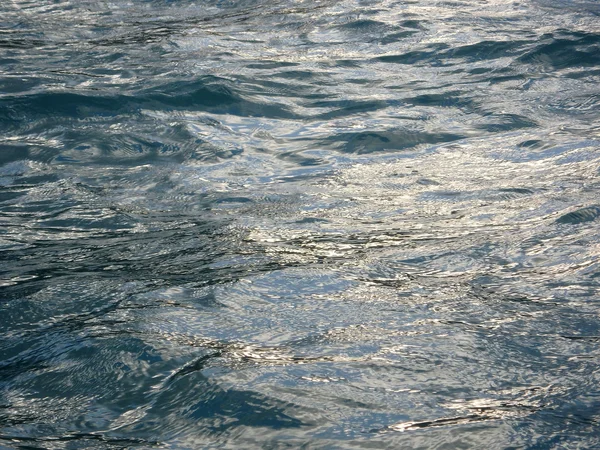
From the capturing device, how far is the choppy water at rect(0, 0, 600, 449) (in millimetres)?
1960

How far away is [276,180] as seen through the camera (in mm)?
4270

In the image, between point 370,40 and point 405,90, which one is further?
point 370,40

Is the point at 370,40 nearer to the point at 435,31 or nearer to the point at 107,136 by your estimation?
the point at 435,31

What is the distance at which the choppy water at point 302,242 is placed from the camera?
1.96 metres

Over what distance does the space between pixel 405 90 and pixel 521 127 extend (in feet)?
3.95

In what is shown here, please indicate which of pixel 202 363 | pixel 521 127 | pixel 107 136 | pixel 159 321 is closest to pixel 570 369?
pixel 202 363

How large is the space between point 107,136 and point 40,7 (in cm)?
487

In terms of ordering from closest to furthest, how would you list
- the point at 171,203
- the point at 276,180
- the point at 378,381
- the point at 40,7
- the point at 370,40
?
the point at 378,381 → the point at 171,203 → the point at 276,180 → the point at 370,40 → the point at 40,7

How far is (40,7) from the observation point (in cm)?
900

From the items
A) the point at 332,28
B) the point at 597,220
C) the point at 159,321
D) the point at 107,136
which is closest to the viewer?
the point at 159,321

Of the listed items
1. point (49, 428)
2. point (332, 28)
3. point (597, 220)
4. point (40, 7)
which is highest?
point (40, 7)

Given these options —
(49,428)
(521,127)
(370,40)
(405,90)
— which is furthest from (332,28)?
(49,428)

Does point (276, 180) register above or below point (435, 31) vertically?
below

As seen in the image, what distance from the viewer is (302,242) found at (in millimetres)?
3336
